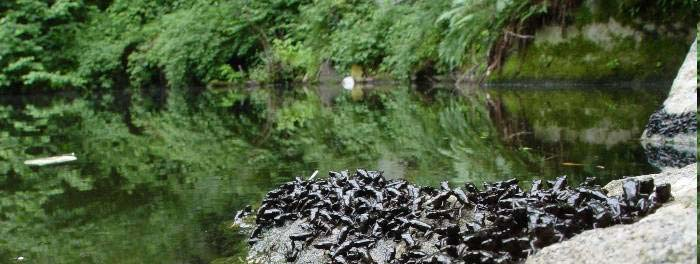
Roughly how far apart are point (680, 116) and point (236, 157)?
4.03m

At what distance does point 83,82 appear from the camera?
26.3 m

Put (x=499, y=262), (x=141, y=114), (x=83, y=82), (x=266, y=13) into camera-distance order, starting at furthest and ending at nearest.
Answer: (x=83, y=82) < (x=266, y=13) < (x=141, y=114) < (x=499, y=262)

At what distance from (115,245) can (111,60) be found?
2359cm

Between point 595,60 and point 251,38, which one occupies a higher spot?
point 595,60

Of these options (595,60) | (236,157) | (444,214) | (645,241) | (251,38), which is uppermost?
(645,241)

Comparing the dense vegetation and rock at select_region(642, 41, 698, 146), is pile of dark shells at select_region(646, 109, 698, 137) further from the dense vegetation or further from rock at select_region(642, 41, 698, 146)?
the dense vegetation

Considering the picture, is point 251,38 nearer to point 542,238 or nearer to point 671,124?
point 671,124

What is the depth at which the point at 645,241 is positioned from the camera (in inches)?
99.3

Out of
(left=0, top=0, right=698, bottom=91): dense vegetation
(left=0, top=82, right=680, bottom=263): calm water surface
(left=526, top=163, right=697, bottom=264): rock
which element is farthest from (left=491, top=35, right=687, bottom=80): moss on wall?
(left=526, top=163, right=697, bottom=264): rock

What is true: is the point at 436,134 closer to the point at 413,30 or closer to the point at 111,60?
the point at 413,30

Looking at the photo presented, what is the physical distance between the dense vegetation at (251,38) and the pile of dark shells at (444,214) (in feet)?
33.8

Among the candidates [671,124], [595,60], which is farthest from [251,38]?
[671,124]

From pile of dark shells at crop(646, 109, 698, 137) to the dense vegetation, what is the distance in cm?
718

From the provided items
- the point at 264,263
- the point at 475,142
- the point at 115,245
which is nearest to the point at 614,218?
the point at 264,263
